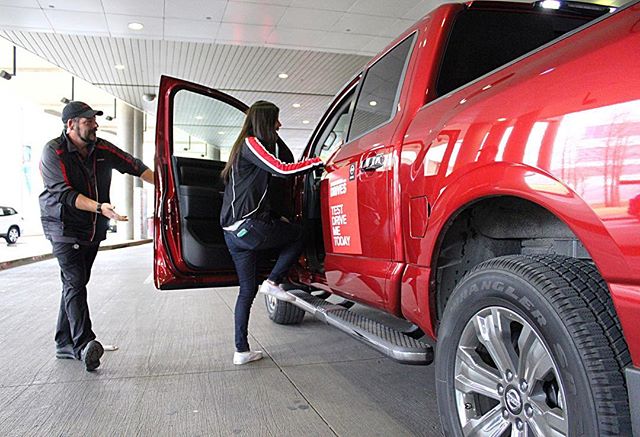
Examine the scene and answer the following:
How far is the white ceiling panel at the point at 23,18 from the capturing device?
32.9ft

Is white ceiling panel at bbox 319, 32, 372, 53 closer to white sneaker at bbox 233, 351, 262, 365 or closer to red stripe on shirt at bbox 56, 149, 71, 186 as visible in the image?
red stripe on shirt at bbox 56, 149, 71, 186

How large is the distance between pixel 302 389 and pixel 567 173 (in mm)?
2248

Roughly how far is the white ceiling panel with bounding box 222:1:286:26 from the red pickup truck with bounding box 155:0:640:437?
23.9ft

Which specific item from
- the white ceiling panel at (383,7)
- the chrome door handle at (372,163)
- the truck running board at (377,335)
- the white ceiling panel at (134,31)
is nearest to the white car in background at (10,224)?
the white ceiling panel at (134,31)

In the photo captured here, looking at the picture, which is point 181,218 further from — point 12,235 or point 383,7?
point 12,235

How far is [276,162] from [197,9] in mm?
7825

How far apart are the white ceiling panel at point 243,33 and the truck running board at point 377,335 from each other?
29.4ft

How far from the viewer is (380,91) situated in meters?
3.05

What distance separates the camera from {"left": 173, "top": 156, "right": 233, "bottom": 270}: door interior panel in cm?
394

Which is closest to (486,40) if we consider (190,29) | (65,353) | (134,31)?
(65,353)

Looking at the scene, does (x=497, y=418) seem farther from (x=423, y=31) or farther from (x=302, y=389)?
(x=423, y=31)

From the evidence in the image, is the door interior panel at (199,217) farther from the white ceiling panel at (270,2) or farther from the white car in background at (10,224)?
the white car in background at (10,224)

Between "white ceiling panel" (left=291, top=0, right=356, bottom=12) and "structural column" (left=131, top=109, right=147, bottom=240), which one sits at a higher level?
"white ceiling panel" (left=291, top=0, right=356, bottom=12)

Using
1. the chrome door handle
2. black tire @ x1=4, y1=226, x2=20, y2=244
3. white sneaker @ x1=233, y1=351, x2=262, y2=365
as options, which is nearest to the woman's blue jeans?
white sneaker @ x1=233, y1=351, x2=262, y2=365
